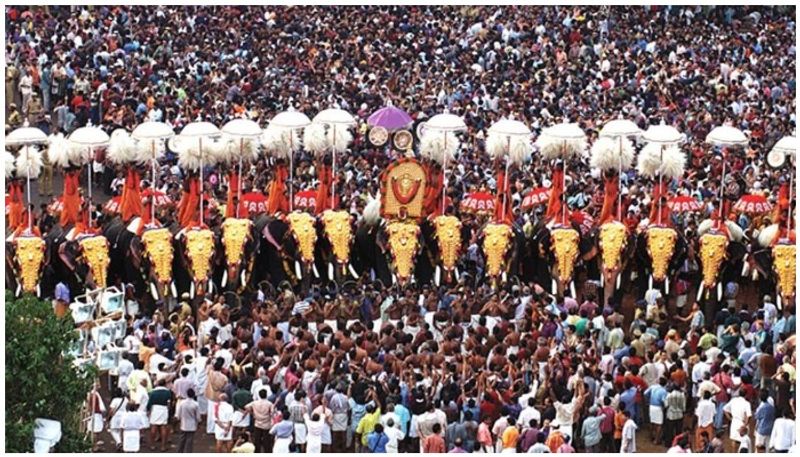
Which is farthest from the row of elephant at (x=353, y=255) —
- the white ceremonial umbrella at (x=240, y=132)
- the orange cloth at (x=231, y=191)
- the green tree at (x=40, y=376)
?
the green tree at (x=40, y=376)

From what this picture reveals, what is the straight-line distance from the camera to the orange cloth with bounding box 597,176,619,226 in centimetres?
3278

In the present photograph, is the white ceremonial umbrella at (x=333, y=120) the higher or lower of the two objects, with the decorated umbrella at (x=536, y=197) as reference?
higher

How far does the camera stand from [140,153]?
32844 mm

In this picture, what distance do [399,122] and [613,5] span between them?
13.9 m

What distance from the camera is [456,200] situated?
3556 cm

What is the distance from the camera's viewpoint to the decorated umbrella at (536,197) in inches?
1336

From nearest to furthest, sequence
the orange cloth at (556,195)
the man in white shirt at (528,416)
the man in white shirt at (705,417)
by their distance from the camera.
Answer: the man in white shirt at (528,416) < the man in white shirt at (705,417) < the orange cloth at (556,195)

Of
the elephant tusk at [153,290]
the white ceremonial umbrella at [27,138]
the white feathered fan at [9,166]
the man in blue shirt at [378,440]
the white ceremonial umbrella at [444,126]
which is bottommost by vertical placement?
the man in blue shirt at [378,440]

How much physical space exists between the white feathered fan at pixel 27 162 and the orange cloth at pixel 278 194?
112 inches

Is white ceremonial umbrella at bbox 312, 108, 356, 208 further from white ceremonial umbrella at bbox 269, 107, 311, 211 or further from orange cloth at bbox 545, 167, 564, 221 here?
orange cloth at bbox 545, 167, 564, 221

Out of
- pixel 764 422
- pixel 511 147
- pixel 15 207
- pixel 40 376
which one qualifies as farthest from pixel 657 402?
pixel 15 207

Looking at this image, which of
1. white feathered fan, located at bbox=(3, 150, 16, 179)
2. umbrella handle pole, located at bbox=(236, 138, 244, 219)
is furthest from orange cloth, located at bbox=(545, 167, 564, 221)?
white feathered fan, located at bbox=(3, 150, 16, 179)

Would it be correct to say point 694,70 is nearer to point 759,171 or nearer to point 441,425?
point 759,171

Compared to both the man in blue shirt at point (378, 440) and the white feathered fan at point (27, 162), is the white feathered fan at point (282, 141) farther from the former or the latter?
the man in blue shirt at point (378, 440)
